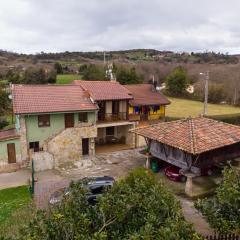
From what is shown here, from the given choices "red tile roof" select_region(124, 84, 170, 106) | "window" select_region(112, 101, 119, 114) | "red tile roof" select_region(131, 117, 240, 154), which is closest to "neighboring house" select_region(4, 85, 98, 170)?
"window" select_region(112, 101, 119, 114)

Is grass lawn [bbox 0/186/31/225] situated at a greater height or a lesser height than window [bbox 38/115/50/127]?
lesser

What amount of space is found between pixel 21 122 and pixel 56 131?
3.58 m

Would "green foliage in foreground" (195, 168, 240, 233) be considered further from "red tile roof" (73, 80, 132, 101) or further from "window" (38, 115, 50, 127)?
"red tile roof" (73, 80, 132, 101)

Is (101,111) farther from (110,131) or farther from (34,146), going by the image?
(34,146)

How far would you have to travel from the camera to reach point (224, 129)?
28.0 m

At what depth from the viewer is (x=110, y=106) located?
35.4 m

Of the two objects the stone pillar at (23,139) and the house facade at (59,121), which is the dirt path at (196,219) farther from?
the stone pillar at (23,139)

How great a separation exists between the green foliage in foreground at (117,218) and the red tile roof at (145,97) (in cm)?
2604

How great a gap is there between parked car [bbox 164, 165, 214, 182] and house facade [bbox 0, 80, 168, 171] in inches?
357

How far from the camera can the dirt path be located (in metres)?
18.1

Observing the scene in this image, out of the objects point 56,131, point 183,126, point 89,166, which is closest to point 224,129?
point 183,126

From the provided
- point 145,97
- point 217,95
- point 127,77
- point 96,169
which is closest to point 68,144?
point 96,169

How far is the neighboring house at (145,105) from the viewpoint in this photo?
3697 centimetres

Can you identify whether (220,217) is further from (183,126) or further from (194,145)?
(183,126)
